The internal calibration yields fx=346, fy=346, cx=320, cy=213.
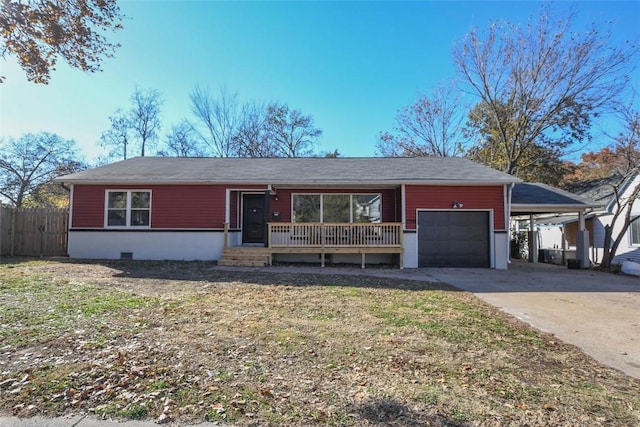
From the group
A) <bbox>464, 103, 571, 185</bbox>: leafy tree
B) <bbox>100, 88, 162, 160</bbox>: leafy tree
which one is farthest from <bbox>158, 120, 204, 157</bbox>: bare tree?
<bbox>464, 103, 571, 185</bbox>: leafy tree

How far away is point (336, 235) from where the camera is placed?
11578 millimetres

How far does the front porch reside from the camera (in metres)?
11.3

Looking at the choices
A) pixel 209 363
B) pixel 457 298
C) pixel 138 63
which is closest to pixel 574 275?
pixel 457 298

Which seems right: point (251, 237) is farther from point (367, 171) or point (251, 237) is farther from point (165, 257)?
point (367, 171)

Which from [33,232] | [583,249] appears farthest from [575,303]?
[33,232]

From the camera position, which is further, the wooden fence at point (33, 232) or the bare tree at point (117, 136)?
the bare tree at point (117, 136)

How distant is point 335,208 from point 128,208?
7.42 metres

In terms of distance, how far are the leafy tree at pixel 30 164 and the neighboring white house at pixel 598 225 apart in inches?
1227

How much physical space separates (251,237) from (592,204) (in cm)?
1238

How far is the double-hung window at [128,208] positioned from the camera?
483 inches

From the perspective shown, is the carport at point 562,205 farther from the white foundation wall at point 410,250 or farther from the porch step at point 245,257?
the porch step at point 245,257

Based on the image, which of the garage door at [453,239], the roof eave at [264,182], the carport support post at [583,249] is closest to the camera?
the roof eave at [264,182]

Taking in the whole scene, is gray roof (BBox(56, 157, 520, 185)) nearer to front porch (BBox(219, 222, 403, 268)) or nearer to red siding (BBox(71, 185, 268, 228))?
red siding (BBox(71, 185, 268, 228))

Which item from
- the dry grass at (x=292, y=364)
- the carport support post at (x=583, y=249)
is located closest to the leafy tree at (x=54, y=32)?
the dry grass at (x=292, y=364)
